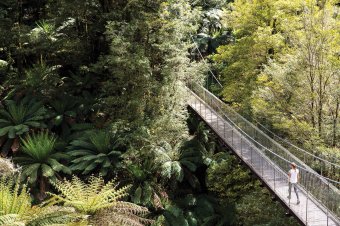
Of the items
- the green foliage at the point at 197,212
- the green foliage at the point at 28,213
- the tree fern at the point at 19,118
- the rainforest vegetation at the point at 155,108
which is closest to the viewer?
the green foliage at the point at 28,213

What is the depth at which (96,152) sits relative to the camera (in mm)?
14016

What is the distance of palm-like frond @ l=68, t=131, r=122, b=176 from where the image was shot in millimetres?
13344

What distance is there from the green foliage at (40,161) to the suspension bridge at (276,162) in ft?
18.5

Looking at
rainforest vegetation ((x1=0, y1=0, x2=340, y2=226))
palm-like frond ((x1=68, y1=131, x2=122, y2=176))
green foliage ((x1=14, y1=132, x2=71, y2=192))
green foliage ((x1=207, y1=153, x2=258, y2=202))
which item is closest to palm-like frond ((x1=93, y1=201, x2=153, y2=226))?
rainforest vegetation ((x1=0, y1=0, x2=340, y2=226))

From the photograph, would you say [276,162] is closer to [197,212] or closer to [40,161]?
[197,212]

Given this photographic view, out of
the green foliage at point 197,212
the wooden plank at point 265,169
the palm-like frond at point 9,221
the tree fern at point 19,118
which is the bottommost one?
the green foliage at point 197,212

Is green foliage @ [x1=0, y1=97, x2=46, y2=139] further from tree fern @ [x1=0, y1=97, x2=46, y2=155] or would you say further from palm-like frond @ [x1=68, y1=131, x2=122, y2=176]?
palm-like frond @ [x1=68, y1=131, x2=122, y2=176]

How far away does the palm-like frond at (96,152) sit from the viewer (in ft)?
43.8

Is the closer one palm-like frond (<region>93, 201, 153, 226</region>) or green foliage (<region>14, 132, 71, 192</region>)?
palm-like frond (<region>93, 201, 153, 226</region>)

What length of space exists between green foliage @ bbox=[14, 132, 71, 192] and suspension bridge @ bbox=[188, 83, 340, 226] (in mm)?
5636

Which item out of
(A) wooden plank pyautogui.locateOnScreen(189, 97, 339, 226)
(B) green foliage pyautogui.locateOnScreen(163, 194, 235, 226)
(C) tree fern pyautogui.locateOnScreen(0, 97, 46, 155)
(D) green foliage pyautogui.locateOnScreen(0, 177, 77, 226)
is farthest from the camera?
(C) tree fern pyautogui.locateOnScreen(0, 97, 46, 155)

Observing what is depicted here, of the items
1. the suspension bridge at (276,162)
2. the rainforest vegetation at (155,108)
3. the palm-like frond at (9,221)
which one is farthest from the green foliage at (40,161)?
the suspension bridge at (276,162)

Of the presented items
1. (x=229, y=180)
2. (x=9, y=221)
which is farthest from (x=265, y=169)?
(x=9, y=221)

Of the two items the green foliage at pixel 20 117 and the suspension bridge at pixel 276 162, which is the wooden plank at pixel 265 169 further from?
the green foliage at pixel 20 117
